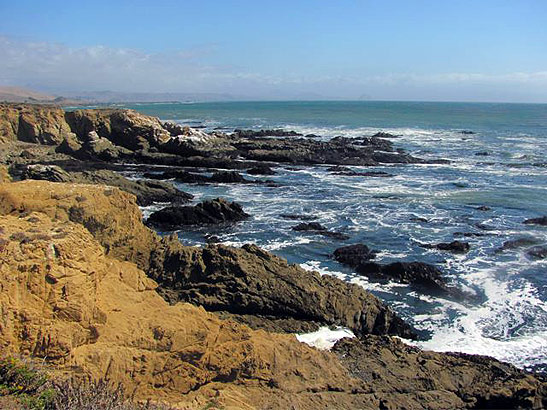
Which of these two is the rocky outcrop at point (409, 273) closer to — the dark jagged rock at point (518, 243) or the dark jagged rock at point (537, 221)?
the dark jagged rock at point (518, 243)

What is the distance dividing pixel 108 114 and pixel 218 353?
1890 inches

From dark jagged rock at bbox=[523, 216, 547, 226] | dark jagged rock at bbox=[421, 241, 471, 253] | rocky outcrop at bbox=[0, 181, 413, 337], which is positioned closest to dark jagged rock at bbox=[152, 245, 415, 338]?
rocky outcrop at bbox=[0, 181, 413, 337]

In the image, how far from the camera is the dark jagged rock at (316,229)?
836 inches

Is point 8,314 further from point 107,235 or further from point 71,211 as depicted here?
point 107,235

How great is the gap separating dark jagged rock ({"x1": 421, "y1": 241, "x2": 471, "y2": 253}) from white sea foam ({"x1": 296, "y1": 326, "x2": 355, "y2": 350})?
31.5 ft

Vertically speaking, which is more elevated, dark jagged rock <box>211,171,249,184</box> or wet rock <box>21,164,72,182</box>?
wet rock <box>21,164,72,182</box>

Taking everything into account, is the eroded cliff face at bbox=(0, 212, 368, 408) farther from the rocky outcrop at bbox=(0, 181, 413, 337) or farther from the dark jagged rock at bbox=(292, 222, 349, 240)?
the dark jagged rock at bbox=(292, 222, 349, 240)

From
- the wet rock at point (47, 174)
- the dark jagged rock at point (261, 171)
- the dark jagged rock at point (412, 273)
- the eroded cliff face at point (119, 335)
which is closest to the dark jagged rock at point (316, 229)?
the dark jagged rock at point (412, 273)

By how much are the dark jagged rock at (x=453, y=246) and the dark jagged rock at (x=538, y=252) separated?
2254mm

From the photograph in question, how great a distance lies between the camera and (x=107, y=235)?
10406 millimetres

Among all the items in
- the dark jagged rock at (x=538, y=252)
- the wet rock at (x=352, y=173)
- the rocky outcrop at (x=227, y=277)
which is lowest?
the dark jagged rock at (x=538, y=252)

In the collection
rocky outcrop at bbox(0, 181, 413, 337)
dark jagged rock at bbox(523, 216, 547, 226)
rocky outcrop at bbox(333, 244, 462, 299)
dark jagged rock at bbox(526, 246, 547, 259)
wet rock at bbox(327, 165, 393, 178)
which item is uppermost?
rocky outcrop at bbox(0, 181, 413, 337)

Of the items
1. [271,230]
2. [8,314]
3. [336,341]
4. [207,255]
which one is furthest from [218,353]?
[271,230]

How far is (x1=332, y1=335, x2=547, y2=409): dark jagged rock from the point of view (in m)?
7.89
